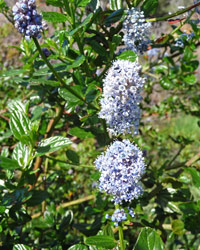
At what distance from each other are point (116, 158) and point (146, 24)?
51cm

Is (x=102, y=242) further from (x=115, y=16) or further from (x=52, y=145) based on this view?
(x=115, y=16)

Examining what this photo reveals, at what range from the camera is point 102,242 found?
84 centimetres

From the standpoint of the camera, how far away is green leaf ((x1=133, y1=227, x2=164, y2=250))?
77 centimetres

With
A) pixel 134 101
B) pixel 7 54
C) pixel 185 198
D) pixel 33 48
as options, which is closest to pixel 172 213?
pixel 185 198

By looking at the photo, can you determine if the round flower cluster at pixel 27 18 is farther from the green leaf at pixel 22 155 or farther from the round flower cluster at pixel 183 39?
the round flower cluster at pixel 183 39

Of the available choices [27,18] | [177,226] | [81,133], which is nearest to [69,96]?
[81,133]

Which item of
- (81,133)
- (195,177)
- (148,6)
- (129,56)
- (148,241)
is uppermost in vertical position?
(148,6)

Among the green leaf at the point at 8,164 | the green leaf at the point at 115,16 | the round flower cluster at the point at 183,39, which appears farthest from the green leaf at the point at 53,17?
the round flower cluster at the point at 183,39

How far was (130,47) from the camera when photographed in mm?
1012

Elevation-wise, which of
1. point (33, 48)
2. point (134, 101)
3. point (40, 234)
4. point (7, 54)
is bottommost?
point (40, 234)

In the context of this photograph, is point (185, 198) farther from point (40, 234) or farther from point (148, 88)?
point (148, 88)

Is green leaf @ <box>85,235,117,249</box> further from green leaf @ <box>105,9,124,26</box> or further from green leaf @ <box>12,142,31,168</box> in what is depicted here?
green leaf @ <box>105,9,124,26</box>

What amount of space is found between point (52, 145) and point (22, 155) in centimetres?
16

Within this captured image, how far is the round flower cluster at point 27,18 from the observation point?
0.76 m
